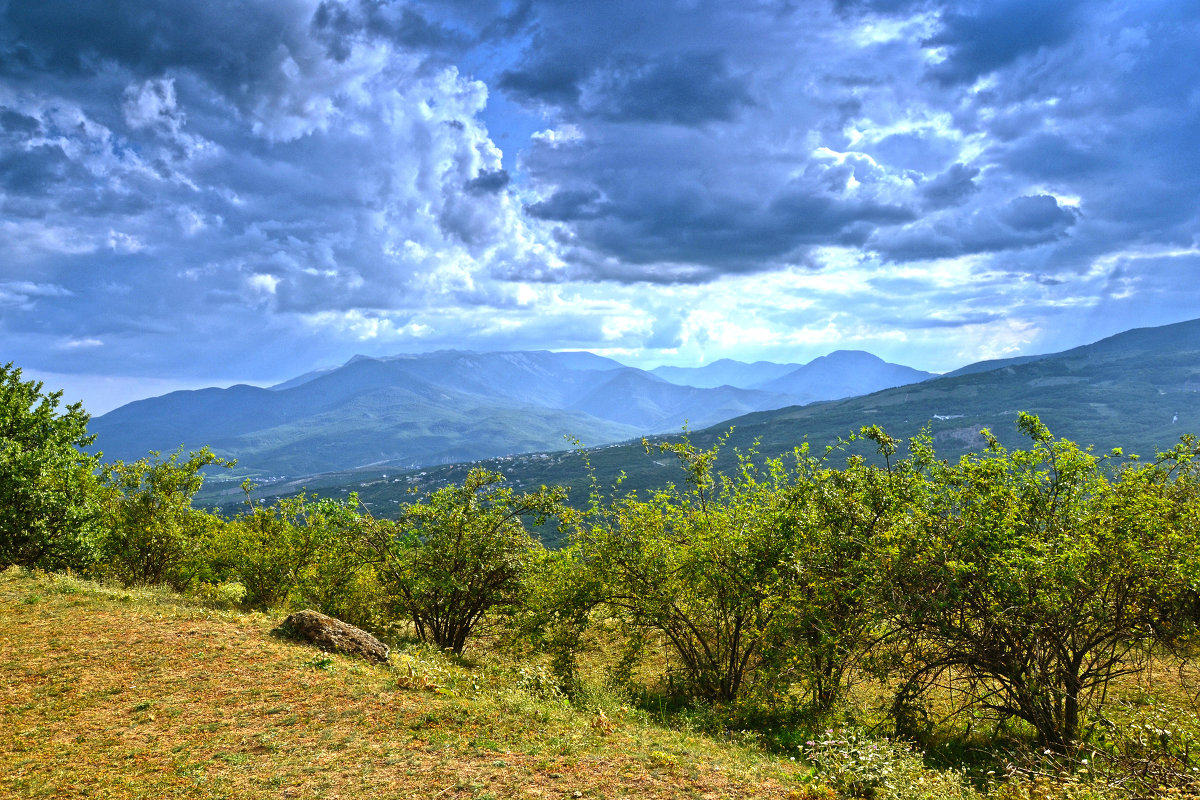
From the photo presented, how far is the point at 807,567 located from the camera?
51.7 ft

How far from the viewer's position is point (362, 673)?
15.3 meters

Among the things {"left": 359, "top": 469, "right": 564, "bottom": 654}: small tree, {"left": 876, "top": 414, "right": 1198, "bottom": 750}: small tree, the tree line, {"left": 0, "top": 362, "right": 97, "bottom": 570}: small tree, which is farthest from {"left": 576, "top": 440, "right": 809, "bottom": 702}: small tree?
{"left": 0, "top": 362, "right": 97, "bottom": 570}: small tree

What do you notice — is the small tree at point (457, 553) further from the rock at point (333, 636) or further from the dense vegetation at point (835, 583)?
the rock at point (333, 636)

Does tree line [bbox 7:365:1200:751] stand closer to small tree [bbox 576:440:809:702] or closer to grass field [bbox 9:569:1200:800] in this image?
small tree [bbox 576:440:809:702]

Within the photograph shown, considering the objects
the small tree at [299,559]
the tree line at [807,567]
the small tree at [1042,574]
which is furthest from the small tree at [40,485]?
the small tree at [1042,574]

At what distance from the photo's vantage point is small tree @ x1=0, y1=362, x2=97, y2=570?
83.5 ft

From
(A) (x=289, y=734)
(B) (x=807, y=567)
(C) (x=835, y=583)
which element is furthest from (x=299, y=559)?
(C) (x=835, y=583)

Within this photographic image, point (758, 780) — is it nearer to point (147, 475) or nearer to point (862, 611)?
point (862, 611)

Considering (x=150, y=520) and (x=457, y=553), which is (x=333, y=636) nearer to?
(x=457, y=553)

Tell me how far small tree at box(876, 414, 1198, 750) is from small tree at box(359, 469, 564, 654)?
1229 centimetres

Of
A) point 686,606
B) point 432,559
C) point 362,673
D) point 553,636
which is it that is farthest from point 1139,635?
point 432,559

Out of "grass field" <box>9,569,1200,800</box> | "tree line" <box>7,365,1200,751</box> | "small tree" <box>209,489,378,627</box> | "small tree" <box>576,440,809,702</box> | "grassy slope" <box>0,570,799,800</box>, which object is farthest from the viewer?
"small tree" <box>209,489,378,627</box>

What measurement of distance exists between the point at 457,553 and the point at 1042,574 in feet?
57.5

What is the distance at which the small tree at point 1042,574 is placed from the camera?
12172mm
